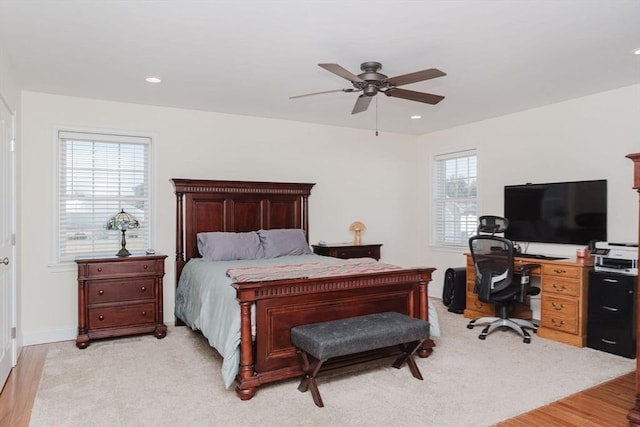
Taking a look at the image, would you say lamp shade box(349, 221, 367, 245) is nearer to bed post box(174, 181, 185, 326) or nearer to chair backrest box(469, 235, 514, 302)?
chair backrest box(469, 235, 514, 302)

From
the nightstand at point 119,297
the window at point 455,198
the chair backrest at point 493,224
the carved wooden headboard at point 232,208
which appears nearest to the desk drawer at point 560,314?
the chair backrest at point 493,224

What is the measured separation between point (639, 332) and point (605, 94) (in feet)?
9.13

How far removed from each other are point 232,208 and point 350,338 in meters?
2.76

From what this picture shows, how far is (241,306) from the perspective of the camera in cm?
295

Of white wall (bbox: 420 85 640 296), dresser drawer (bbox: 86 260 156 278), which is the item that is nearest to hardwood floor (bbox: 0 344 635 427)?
dresser drawer (bbox: 86 260 156 278)

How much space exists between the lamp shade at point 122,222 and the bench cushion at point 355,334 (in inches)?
93.9

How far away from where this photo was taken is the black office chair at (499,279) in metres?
4.30

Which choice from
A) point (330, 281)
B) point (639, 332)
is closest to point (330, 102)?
point (330, 281)

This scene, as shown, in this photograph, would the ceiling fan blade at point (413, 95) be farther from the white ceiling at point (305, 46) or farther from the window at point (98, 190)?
the window at point (98, 190)

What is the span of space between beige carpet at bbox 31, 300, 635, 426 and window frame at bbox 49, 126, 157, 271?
0.94 meters

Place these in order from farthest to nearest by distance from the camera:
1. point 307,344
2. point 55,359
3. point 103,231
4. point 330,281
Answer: point 103,231 → point 55,359 → point 330,281 → point 307,344

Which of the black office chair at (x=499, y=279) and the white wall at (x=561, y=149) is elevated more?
the white wall at (x=561, y=149)

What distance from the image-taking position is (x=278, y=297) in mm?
3086

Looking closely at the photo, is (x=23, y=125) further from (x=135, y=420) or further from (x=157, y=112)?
(x=135, y=420)
